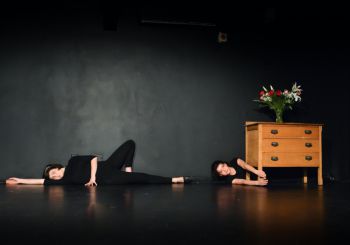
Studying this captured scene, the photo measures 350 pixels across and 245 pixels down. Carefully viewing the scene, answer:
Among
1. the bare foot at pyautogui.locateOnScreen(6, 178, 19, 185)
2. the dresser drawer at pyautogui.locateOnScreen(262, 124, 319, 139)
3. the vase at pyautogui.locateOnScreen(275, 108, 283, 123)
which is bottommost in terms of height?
the bare foot at pyautogui.locateOnScreen(6, 178, 19, 185)

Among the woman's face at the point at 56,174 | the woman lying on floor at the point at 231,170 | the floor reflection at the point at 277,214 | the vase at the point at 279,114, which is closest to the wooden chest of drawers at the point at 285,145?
the woman lying on floor at the point at 231,170

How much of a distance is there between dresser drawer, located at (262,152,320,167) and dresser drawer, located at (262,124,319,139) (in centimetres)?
24

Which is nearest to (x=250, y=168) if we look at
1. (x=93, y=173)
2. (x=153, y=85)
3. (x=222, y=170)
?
(x=222, y=170)

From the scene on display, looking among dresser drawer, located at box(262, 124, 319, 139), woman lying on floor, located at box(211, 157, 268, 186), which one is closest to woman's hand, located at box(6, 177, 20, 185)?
woman lying on floor, located at box(211, 157, 268, 186)

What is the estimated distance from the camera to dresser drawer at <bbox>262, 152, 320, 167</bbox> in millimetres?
4574

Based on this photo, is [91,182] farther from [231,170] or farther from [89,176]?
[231,170]

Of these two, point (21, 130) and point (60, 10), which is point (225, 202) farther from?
point (60, 10)

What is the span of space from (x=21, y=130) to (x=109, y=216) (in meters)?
Result: 3.29

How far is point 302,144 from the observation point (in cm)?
468

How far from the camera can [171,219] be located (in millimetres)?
2160

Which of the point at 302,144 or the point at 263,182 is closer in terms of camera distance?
the point at 263,182

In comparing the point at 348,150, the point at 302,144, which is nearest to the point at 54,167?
the point at 302,144

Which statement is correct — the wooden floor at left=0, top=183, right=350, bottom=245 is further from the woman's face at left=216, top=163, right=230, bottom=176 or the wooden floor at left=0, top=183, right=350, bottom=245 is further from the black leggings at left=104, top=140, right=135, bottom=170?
the black leggings at left=104, top=140, right=135, bottom=170

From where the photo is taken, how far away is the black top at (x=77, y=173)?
428 centimetres
